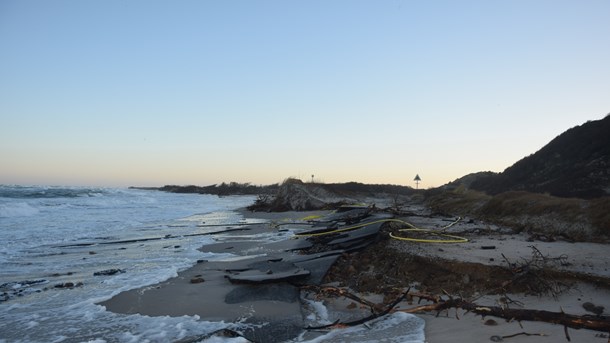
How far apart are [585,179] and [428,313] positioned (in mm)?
17069

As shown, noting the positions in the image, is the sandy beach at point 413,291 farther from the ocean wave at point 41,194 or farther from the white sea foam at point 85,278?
the ocean wave at point 41,194

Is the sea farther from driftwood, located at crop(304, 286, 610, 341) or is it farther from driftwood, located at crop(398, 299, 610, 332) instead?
driftwood, located at crop(398, 299, 610, 332)

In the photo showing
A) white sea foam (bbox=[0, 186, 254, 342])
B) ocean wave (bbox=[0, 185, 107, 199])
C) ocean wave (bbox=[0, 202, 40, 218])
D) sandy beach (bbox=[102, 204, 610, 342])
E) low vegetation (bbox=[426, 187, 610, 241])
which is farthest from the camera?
ocean wave (bbox=[0, 185, 107, 199])

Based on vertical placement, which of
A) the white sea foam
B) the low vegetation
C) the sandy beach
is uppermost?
the low vegetation

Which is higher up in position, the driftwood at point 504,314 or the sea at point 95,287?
the driftwood at point 504,314

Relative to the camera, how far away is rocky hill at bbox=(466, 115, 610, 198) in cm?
1680

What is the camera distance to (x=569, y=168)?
2028cm

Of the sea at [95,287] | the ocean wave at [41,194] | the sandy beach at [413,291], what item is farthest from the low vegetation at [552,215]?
the ocean wave at [41,194]

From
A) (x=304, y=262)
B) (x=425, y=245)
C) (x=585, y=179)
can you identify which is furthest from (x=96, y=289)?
(x=585, y=179)

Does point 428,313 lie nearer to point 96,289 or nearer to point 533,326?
point 533,326

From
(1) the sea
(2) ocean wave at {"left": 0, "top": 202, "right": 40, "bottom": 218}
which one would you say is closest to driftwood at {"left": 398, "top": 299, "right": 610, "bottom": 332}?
(1) the sea

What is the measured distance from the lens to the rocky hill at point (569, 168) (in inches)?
661

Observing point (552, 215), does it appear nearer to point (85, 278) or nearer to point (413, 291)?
point (413, 291)

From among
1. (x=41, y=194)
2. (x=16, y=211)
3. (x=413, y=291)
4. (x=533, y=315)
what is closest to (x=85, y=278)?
(x=413, y=291)
